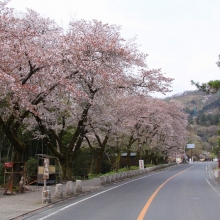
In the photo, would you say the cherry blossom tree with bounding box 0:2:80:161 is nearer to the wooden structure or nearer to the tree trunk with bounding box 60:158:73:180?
the wooden structure

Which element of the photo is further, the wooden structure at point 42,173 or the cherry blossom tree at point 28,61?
the wooden structure at point 42,173

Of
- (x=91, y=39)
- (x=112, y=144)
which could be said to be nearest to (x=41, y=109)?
(x=91, y=39)

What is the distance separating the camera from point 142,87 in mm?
22781

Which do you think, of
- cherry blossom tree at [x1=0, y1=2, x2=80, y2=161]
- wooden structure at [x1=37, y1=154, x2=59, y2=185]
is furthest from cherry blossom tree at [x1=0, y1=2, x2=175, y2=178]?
wooden structure at [x1=37, y1=154, x2=59, y2=185]

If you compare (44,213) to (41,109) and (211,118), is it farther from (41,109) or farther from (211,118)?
(211,118)

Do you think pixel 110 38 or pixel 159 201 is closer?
pixel 159 201

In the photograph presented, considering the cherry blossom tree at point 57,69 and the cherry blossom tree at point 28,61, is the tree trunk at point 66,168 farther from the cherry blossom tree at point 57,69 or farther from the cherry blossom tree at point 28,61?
the cherry blossom tree at point 28,61

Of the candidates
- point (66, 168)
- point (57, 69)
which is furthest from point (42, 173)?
point (57, 69)

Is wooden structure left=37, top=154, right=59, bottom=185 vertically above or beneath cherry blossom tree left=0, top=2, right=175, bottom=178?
beneath

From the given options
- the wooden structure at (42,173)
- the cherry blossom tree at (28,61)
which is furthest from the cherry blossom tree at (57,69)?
the wooden structure at (42,173)

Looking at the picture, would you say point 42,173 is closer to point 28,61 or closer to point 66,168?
point 66,168

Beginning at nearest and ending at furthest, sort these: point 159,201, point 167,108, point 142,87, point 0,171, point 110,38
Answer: point 159,201 < point 110,38 < point 142,87 < point 0,171 < point 167,108

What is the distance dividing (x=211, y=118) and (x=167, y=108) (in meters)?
118

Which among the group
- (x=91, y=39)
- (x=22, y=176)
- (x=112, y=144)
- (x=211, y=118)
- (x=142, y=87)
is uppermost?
(x=211, y=118)
